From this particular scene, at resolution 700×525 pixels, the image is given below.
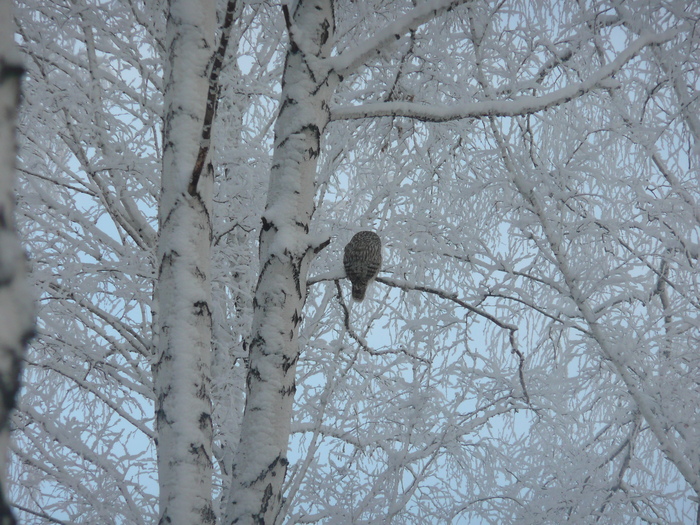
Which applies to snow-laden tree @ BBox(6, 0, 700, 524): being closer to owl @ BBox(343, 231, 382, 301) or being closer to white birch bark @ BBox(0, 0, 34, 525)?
owl @ BBox(343, 231, 382, 301)

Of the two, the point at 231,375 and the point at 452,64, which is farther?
the point at 231,375

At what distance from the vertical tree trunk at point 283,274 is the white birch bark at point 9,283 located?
184cm

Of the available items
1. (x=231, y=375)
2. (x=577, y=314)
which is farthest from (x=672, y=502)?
(x=231, y=375)

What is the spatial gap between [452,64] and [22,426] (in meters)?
3.89

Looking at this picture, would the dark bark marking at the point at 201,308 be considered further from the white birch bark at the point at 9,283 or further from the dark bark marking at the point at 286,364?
the white birch bark at the point at 9,283

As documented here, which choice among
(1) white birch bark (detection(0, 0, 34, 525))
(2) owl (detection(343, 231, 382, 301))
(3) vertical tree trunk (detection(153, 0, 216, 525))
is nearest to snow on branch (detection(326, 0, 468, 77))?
(3) vertical tree trunk (detection(153, 0, 216, 525))

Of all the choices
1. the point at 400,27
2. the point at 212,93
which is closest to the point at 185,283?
the point at 212,93

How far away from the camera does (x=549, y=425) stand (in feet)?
15.7

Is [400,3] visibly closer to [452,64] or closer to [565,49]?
[452,64]

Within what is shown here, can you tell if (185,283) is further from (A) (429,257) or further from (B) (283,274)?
(A) (429,257)

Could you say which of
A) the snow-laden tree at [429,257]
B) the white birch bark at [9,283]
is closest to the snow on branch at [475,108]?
the snow-laden tree at [429,257]

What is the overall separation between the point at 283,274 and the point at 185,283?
0.39m

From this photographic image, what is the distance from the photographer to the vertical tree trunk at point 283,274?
88.8 inches

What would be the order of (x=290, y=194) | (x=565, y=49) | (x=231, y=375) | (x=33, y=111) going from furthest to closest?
(x=565, y=49), (x=231, y=375), (x=33, y=111), (x=290, y=194)
